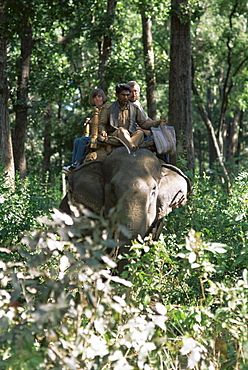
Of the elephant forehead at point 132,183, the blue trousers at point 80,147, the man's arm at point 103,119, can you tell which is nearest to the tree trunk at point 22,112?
the blue trousers at point 80,147

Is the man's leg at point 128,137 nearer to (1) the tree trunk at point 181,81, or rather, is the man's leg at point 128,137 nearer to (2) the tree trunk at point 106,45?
(1) the tree trunk at point 181,81

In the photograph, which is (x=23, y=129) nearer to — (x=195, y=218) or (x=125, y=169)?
(x=195, y=218)

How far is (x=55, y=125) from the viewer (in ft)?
90.0

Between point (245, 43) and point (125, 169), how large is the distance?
1698 centimetres

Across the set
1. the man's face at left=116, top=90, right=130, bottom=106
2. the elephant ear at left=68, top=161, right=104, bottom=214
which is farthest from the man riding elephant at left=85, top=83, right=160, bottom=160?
the elephant ear at left=68, top=161, right=104, bottom=214

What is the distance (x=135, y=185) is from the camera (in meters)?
5.77

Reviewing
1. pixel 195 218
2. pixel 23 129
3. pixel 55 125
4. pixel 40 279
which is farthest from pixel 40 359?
pixel 55 125

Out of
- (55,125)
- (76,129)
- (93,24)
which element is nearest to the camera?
(93,24)

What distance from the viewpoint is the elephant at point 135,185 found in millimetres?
5770

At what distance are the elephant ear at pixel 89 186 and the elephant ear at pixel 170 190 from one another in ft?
2.13

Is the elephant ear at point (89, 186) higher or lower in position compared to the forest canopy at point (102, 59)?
lower

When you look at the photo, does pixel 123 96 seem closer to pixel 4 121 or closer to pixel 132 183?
pixel 132 183

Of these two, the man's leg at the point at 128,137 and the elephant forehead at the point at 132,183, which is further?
the man's leg at the point at 128,137

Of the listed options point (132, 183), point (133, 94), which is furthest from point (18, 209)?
point (132, 183)
